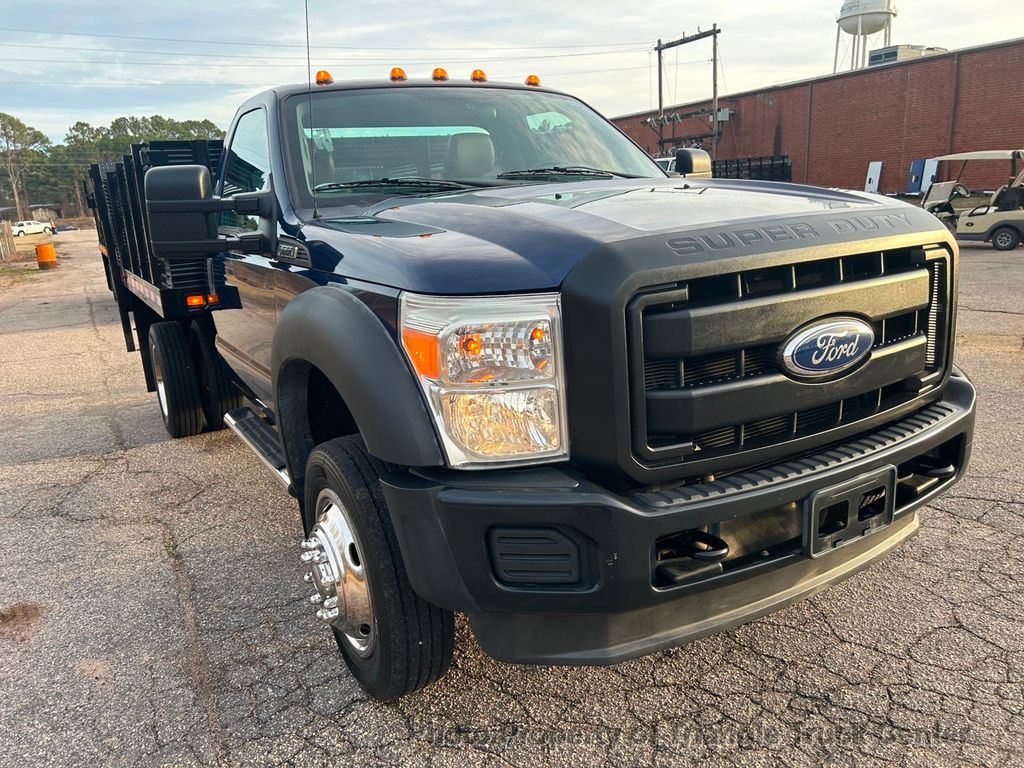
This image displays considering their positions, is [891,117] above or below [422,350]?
above

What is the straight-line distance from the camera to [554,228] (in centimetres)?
208


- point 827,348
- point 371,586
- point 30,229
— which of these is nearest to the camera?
point 827,348

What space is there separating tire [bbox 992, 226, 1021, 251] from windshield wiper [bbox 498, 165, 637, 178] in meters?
15.8

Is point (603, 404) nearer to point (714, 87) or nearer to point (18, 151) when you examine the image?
point (714, 87)

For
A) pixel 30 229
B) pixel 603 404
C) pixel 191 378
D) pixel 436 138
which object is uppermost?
pixel 436 138

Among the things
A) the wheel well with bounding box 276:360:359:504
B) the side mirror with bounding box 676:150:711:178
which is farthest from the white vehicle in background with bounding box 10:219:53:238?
the wheel well with bounding box 276:360:359:504

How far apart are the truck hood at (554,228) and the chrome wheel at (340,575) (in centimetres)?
74

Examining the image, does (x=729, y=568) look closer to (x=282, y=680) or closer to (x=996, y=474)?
(x=282, y=680)

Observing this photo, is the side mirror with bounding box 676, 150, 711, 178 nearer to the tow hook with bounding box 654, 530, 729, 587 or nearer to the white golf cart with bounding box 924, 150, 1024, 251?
the tow hook with bounding box 654, 530, 729, 587

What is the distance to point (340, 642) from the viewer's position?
2.62 meters

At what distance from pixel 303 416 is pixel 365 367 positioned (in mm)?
905

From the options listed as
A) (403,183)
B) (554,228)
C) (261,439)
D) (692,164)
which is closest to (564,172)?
(403,183)

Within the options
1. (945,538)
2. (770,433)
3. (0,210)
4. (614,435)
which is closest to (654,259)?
(614,435)

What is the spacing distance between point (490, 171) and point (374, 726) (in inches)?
83.9
